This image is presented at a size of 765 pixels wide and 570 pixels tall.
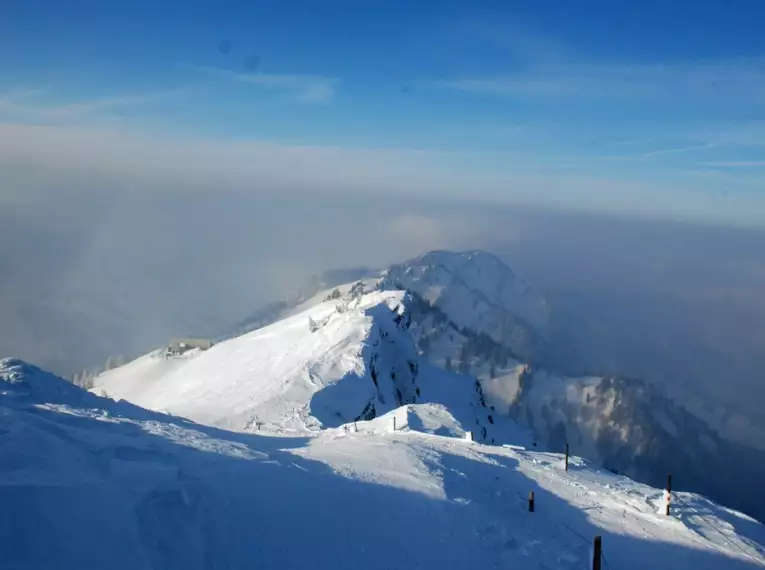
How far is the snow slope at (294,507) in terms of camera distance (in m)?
10.7

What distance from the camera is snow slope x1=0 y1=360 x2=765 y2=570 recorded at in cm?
1072

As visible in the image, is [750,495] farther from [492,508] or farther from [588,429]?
[492,508]

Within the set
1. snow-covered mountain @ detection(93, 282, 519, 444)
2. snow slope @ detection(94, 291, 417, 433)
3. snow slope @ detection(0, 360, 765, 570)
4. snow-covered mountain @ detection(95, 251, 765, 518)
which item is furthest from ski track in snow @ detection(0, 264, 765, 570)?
snow-covered mountain @ detection(93, 282, 519, 444)

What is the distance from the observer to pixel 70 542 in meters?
9.88

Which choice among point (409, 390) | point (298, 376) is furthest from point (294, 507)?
point (409, 390)

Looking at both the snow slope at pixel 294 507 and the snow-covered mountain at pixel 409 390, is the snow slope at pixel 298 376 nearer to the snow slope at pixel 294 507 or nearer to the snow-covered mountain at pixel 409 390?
the snow-covered mountain at pixel 409 390

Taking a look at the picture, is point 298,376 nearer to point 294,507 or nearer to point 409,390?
point 409,390

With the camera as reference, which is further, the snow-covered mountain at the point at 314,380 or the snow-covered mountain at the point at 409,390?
the snow-covered mountain at the point at 409,390

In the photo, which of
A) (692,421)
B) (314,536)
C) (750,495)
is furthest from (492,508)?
(692,421)

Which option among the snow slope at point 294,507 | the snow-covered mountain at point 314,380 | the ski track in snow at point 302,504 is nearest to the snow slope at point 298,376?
the snow-covered mountain at point 314,380

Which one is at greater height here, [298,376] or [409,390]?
[298,376]

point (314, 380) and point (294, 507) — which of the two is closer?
point (294, 507)

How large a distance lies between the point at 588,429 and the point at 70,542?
152 m

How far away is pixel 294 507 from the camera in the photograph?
553 inches
